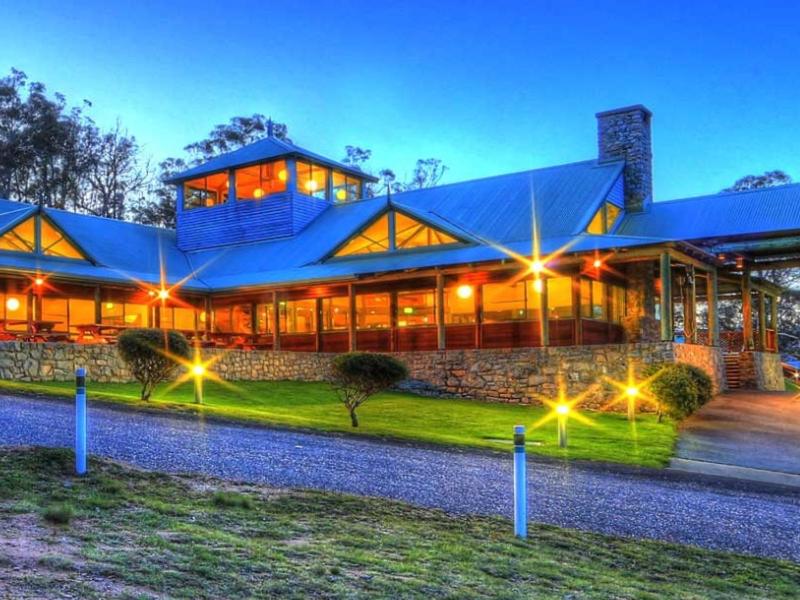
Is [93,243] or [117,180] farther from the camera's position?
[117,180]

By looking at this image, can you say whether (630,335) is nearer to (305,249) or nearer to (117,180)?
(305,249)

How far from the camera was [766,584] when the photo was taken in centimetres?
602

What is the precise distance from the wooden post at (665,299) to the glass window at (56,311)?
18093mm

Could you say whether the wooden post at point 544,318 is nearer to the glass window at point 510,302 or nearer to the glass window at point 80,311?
the glass window at point 510,302

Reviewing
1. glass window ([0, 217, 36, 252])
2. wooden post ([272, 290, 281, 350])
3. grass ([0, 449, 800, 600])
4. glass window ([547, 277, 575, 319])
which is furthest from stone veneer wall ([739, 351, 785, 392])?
glass window ([0, 217, 36, 252])

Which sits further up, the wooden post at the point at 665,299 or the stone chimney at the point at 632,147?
the stone chimney at the point at 632,147

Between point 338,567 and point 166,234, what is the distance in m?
32.1

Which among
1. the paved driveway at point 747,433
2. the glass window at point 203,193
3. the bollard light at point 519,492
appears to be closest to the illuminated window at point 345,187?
the glass window at point 203,193

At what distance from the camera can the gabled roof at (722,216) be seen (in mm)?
24000

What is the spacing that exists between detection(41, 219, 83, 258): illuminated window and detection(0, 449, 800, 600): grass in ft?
64.6

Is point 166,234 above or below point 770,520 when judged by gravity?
above

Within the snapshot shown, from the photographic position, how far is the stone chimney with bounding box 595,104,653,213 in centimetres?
2731

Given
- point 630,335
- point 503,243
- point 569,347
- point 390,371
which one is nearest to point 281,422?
point 390,371

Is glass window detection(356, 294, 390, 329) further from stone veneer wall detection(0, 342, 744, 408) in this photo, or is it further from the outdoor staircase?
the outdoor staircase
